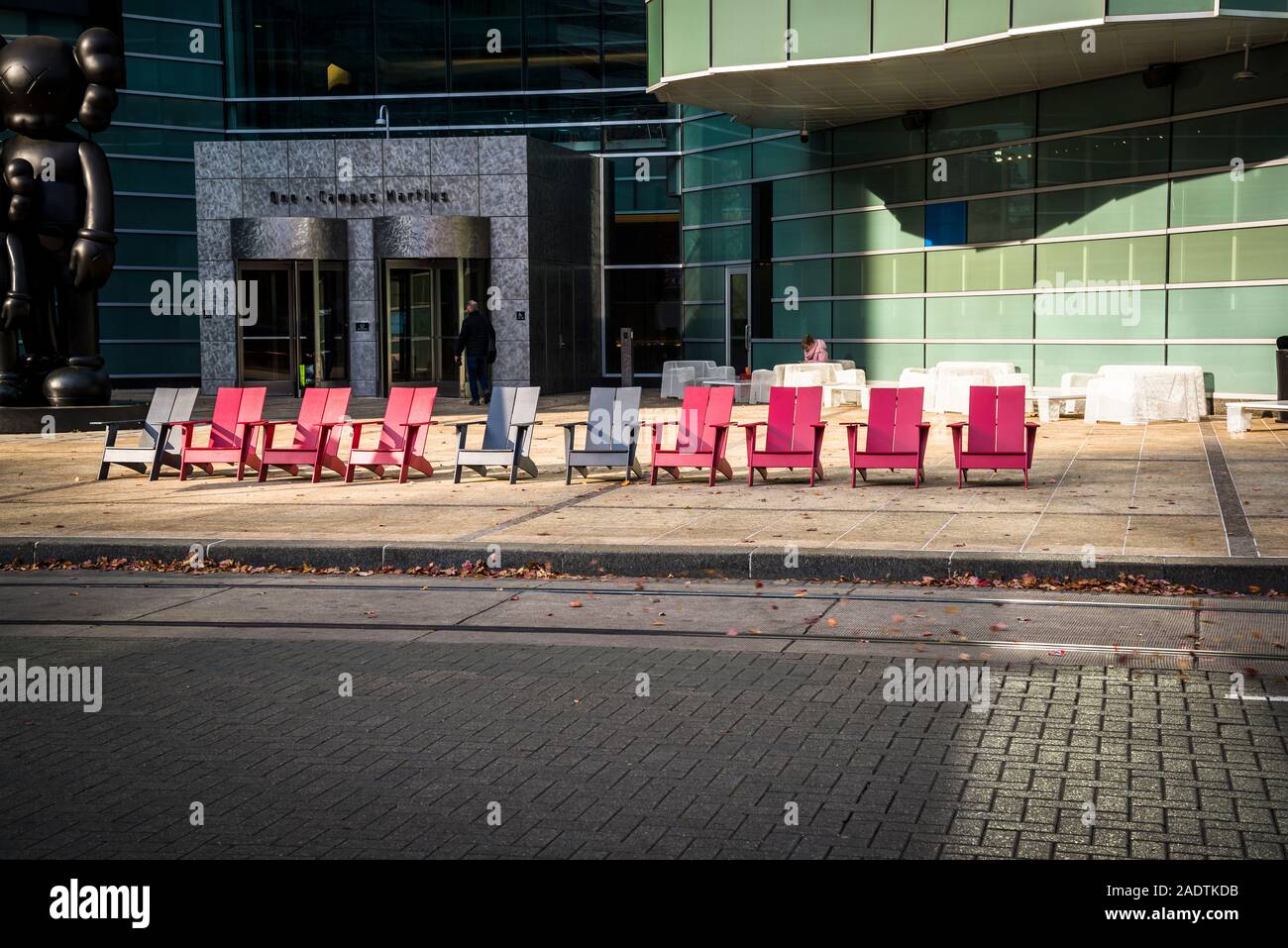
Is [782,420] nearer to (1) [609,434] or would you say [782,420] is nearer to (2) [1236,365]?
(1) [609,434]

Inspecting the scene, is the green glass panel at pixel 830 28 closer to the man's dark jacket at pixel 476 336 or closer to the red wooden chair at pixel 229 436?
the man's dark jacket at pixel 476 336

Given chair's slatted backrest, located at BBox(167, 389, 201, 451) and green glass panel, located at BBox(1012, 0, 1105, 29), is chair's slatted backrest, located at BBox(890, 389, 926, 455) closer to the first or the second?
chair's slatted backrest, located at BBox(167, 389, 201, 451)

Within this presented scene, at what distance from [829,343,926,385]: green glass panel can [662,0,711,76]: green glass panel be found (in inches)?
309

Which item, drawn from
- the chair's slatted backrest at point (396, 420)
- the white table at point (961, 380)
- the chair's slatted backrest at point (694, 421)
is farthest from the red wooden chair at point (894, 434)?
the white table at point (961, 380)

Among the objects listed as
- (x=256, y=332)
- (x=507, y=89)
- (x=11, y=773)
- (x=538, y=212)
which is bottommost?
(x=11, y=773)

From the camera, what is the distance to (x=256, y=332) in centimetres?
3444

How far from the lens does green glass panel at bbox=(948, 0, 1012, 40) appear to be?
73.9ft

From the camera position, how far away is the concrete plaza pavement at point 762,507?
11336mm

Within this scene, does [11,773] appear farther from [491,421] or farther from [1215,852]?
[491,421]

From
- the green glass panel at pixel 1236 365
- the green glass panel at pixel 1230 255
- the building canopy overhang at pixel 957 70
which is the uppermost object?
the building canopy overhang at pixel 957 70

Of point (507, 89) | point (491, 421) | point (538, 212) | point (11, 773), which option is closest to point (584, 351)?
point (538, 212)

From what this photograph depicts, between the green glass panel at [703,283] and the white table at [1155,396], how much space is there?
47.3ft

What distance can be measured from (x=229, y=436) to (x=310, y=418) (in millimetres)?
1001
